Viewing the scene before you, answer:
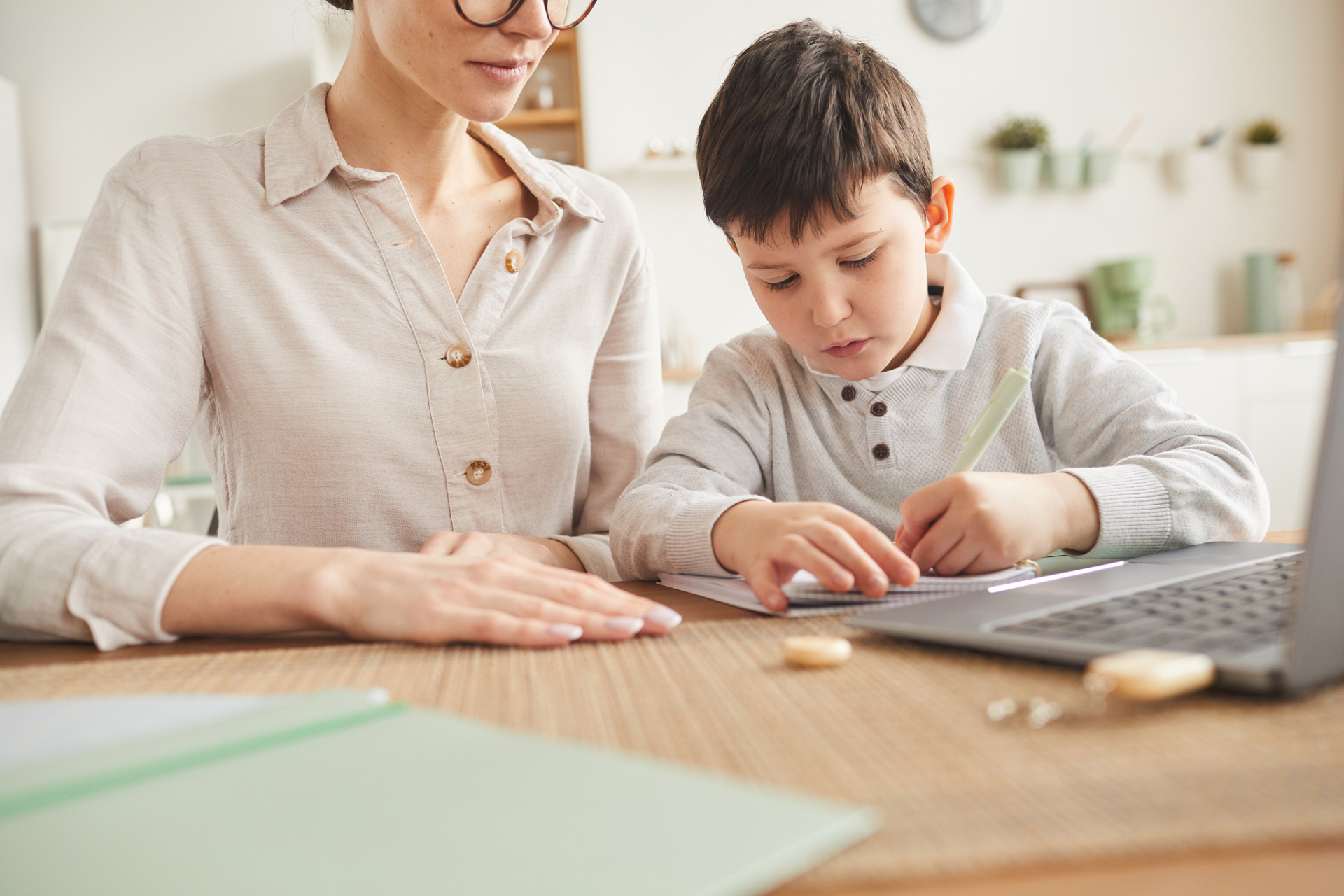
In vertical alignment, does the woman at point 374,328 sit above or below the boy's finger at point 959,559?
above

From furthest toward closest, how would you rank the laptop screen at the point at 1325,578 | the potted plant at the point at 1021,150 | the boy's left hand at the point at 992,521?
the potted plant at the point at 1021,150 → the boy's left hand at the point at 992,521 → the laptop screen at the point at 1325,578

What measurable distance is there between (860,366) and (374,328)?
0.52 metres

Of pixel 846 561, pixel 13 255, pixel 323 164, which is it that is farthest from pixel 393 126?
pixel 13 255

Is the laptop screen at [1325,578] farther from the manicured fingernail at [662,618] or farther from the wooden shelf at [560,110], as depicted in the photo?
the wooden shelf at [560,110]

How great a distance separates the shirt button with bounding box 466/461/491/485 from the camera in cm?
111

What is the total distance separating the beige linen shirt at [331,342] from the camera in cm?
98

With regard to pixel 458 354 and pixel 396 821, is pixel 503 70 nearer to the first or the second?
pixel 458 354

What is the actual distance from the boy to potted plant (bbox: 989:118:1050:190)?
10.0ft

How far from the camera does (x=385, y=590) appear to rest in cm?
64

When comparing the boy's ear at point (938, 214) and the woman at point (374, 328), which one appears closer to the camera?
the woman at point (374, 328)

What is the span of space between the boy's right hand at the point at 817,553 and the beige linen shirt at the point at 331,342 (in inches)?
12.7

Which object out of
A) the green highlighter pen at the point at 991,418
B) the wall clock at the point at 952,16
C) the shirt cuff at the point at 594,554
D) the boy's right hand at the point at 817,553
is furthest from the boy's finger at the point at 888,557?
the wall clock at the point at 952,16

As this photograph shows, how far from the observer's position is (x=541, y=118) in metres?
3.91

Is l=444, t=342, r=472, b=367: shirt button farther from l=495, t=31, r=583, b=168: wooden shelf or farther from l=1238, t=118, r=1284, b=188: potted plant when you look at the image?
l=1238, t=118, r=1284, b=188: potted plant
